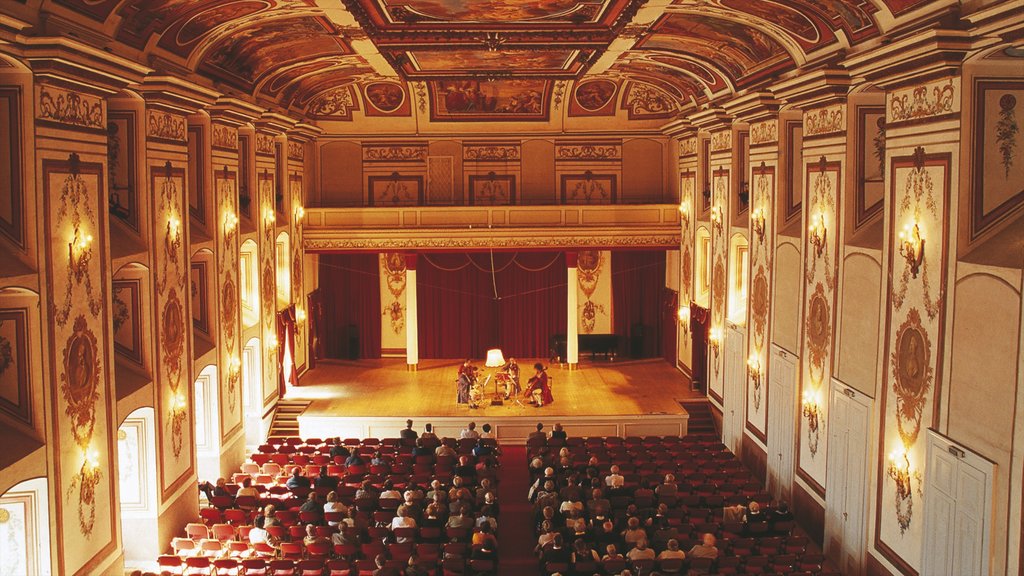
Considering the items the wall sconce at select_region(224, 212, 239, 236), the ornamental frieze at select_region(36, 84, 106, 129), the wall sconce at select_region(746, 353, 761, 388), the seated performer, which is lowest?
the seated performer

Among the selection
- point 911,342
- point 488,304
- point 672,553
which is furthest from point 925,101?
point 488,304

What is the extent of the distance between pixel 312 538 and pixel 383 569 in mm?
2088

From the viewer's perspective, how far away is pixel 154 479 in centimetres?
1545

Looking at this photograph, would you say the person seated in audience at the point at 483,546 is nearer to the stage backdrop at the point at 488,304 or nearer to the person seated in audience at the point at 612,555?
the person seated in audience at the point at 612,555

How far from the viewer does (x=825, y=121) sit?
15906 millimetres

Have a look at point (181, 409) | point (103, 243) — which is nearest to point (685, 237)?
point (181, 409)

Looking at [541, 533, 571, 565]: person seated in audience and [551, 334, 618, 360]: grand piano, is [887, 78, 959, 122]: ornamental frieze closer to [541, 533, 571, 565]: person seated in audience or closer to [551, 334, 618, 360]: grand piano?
[541, 533, 571, 565]: person seated in audience

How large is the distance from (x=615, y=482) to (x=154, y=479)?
821 centimetres

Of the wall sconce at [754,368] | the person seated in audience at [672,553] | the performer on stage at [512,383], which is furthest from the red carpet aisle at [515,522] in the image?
the wall sconce at [754,368]

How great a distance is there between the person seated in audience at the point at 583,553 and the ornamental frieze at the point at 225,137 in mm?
11443

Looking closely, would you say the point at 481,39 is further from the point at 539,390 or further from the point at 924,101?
the point at 539,390

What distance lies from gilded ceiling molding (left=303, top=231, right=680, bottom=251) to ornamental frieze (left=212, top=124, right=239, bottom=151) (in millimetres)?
7902

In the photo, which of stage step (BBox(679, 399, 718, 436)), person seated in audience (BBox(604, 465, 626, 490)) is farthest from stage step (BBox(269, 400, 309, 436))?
stage step (BBox(679, 399, 718, 436))

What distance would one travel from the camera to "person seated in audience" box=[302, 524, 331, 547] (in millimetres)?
14273
